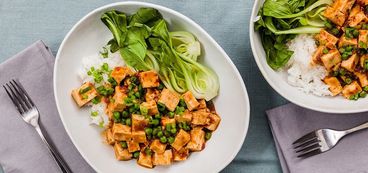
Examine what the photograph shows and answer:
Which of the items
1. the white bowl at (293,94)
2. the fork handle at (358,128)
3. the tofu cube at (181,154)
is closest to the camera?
the white bowl at (293,94)

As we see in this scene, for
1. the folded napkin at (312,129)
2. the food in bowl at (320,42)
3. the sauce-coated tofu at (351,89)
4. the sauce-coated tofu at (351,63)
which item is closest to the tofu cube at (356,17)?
the food in bowl at (320,42)

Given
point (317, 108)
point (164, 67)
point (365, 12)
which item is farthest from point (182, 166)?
point (365, 12)

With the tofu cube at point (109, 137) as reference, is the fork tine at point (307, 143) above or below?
below

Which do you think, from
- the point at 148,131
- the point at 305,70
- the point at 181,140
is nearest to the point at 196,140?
the point at 181,140

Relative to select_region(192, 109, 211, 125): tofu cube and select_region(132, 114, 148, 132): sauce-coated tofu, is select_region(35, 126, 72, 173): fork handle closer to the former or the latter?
select_region(132, 114, 148, 132): sauce-coated tofu

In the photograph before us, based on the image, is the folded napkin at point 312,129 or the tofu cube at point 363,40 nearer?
the tofu cube at point 363,40

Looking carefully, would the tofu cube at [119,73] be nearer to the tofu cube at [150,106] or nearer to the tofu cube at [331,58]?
the tofu cube at [150,106]

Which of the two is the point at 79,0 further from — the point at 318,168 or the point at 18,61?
the point at 318,168

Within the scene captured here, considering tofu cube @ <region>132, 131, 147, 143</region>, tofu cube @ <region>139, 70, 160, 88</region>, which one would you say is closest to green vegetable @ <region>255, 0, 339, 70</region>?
tofu cube @ <region>139, 70, 160, 88</region>

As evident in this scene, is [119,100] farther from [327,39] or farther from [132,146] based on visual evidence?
[327,39]
